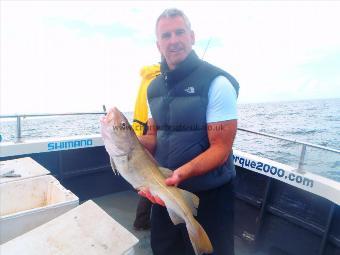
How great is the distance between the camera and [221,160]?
8.55ft

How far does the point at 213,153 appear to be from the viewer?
257cm

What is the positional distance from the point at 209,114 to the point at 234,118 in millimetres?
210

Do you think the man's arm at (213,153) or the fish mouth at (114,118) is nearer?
the fish mouth at (114,118)

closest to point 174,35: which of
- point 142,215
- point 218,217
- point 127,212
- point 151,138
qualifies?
point 151,138

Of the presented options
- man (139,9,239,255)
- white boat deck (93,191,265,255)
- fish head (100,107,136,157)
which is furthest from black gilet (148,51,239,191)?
white boat deck (93,191,265,255)

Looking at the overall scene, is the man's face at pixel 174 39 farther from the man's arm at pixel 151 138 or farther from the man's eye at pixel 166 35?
the man's arm at pixel 151 138

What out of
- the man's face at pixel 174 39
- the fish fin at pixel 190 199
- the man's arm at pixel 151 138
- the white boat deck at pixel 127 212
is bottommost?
the white boat deck at pixel 127 212

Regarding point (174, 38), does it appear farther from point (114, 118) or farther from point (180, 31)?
point (114, 118)

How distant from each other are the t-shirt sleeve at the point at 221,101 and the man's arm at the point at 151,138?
81cm

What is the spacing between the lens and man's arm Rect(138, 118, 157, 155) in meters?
3.21

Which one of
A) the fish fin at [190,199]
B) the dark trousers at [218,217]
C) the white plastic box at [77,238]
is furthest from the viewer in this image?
the dark trousers at [218,217]

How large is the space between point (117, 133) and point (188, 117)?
0.68 metres

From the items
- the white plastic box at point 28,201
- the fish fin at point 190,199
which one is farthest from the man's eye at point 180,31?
the white plastic box at point 28,201

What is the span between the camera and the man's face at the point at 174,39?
276 cm
